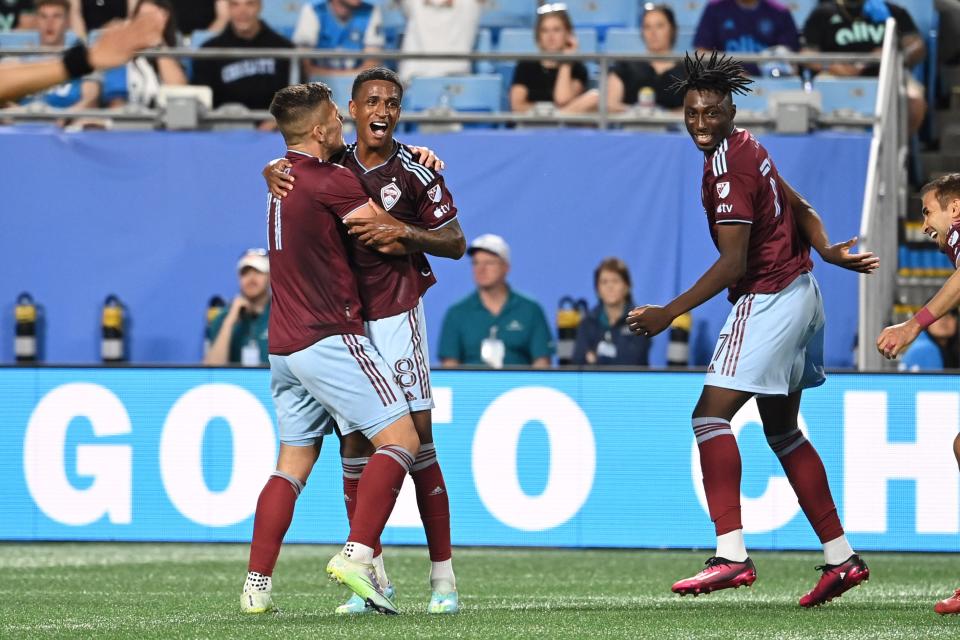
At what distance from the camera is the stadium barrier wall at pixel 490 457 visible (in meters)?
10.6

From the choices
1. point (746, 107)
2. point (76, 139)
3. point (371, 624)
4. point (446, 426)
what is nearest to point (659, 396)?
point (446, 426)

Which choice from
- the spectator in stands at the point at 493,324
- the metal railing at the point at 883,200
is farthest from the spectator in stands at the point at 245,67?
the metal railing at the point at 883,200

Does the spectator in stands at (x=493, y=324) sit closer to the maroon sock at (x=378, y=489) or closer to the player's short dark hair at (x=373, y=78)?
the player's short dark hair at (x=373, y=78)

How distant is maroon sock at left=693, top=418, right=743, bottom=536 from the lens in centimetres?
693

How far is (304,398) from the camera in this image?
686cm

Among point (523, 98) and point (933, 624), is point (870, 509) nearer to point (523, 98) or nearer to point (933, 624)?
point (933, 624)

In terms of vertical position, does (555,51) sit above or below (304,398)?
above

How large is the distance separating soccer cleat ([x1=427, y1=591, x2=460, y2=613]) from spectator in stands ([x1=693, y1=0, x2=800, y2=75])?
27.8 feet

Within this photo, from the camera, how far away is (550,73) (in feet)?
46.8

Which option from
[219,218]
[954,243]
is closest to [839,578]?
[954,243]

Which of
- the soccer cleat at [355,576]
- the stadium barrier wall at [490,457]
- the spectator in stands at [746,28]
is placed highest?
the spectator in stands at [746,28]

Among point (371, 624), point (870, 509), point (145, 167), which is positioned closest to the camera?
point (371, 624)

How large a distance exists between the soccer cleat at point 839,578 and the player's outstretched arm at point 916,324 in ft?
3.15

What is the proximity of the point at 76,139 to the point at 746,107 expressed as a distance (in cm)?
550
